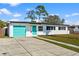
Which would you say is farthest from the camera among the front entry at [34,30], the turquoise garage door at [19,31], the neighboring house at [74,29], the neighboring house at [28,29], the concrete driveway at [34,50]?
the neighboring house at [74,29]

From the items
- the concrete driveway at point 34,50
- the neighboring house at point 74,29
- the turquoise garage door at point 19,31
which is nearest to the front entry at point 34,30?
the turquoise garage door at point 19,31

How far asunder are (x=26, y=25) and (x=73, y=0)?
55.1 feet

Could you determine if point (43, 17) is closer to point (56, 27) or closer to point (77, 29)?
point (77, 29)

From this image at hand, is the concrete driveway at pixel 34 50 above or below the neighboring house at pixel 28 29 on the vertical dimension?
below

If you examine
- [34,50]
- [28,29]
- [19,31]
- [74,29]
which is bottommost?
[34,50]

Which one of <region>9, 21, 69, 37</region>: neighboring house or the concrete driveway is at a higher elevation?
<region>9, 21, 69, 37</region>: neighboring house

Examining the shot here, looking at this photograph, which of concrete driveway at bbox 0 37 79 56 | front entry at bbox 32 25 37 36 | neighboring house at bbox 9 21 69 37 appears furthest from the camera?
front entry at bbox 32 25 37 36

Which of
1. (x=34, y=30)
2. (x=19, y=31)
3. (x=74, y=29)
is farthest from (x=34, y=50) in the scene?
(x=74, y=29)

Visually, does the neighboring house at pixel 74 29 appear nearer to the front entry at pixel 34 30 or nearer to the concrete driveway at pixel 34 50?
the front entry at pixel 34 30

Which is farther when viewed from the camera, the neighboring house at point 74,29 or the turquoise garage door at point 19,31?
the neighboring house at point 74,29

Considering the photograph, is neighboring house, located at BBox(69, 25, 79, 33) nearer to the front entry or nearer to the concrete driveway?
the front entry

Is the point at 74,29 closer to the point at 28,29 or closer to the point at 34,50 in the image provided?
the point at 28,29

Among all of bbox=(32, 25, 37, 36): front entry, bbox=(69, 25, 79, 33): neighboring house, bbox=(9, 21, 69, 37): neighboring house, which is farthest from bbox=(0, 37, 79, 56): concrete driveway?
bbox=(69, 25, 79, 33): neighboring house

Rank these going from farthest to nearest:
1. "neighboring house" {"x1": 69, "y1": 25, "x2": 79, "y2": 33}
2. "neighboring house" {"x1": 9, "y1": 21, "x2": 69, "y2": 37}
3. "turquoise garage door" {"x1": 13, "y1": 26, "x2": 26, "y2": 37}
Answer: "neighboring house" {"x1": 69, "y1": 25, "x2": 79, "y2": 33}
"turquoise garage door" {"x1": 13, "y1": 26, "x2": 26, "y2": 37}
"neighboring house" {"x1": 9, "y1": 21, "x2": 69, "y2": 37}
